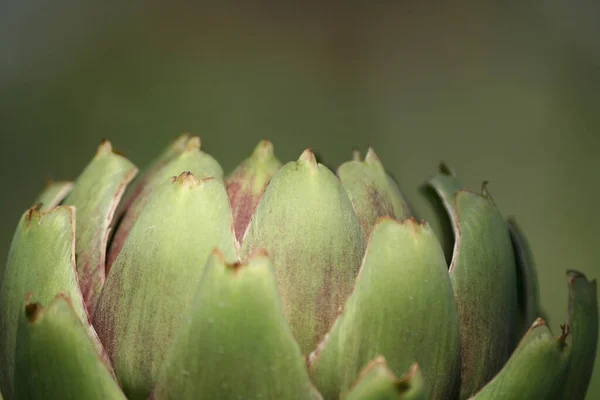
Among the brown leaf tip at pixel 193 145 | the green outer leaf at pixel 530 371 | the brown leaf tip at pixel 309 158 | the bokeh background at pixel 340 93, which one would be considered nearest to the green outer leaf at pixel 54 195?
the brown leaf tip at pixel 193 145

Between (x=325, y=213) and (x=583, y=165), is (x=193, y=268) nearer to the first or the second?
(x=325, y=213)

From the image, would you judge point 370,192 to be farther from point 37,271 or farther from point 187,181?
point 37,271

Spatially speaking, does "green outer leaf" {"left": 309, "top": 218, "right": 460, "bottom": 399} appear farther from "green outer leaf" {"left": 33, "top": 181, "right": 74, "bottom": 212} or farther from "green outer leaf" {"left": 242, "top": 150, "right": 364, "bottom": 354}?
"green outer leaf" {"left": 33, "top": 181, "right": 74, "bottom": 212}

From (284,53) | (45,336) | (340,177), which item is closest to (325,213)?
(340,177)

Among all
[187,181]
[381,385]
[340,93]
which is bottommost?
[381,385]

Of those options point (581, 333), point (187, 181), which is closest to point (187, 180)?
point (187, 181)
